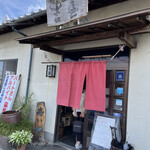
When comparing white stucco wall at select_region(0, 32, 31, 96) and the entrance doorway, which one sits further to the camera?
white stucco wall at select_region(0, 32, 31, 96)

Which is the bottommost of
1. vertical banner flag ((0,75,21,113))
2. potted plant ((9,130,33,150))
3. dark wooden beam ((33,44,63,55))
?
potted plant ((9,130,33,150))

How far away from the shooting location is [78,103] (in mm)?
4297

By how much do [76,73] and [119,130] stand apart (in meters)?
2.12

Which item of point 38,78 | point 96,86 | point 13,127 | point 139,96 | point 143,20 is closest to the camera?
point 143,20

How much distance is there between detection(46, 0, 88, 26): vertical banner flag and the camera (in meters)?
3.82

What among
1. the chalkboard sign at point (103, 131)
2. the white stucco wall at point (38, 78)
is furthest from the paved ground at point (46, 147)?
the chalkboard sign at point (103, 131)

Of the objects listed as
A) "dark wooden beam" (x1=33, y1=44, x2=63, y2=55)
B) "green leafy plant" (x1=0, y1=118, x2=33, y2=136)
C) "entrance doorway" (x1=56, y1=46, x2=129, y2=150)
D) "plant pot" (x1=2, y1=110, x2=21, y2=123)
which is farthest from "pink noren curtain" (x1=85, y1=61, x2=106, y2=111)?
"plant pot" (x1=2, y1=110, x2=21, y2=123)

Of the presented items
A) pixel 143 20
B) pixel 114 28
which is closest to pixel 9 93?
pixel 114 28

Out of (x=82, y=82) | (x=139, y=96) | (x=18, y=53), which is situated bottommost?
(x=139, y=96)

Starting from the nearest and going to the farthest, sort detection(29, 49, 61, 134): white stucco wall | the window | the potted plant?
the potted plant, detection(29, 49, 61, 134): white stucco wall, the window

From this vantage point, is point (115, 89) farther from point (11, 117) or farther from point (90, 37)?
point (11, 117)

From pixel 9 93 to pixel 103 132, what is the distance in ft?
16.3

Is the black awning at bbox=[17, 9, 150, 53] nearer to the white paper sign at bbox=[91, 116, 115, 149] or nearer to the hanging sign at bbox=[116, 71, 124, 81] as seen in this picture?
the hanging sign at bbox=[116, 71, 124, 81]

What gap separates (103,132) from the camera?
3.92 metres
